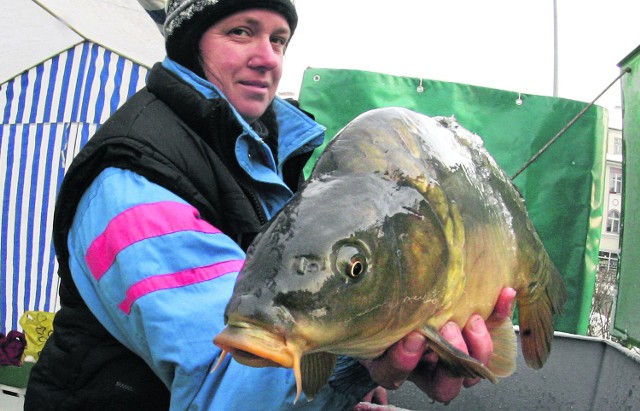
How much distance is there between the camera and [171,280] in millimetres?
1501

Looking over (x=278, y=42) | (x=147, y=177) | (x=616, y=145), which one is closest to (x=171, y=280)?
(x=147, y=177)

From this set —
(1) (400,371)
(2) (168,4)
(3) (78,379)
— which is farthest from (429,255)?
(2) (168,4)

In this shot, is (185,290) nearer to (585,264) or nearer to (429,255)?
(429,255)

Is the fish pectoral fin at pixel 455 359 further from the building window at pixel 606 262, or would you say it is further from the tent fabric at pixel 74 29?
the tent fabric at pixel 74 29

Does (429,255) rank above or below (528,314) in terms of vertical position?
above

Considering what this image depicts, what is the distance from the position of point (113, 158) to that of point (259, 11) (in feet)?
2.44

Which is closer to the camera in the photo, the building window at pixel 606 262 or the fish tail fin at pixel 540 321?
the fish tail fin at pixel 540 321

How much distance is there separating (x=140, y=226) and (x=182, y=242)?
10 cm

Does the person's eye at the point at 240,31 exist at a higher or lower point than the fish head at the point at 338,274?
higher

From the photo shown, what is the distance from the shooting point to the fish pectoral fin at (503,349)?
1.55m

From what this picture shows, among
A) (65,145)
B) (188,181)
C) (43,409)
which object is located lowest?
(43,409)

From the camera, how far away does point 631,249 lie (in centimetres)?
391

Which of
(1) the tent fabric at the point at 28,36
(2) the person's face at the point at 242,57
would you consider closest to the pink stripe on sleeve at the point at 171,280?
(2) the person's face at the point at 242,57

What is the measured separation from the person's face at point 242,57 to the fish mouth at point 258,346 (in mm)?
1219
